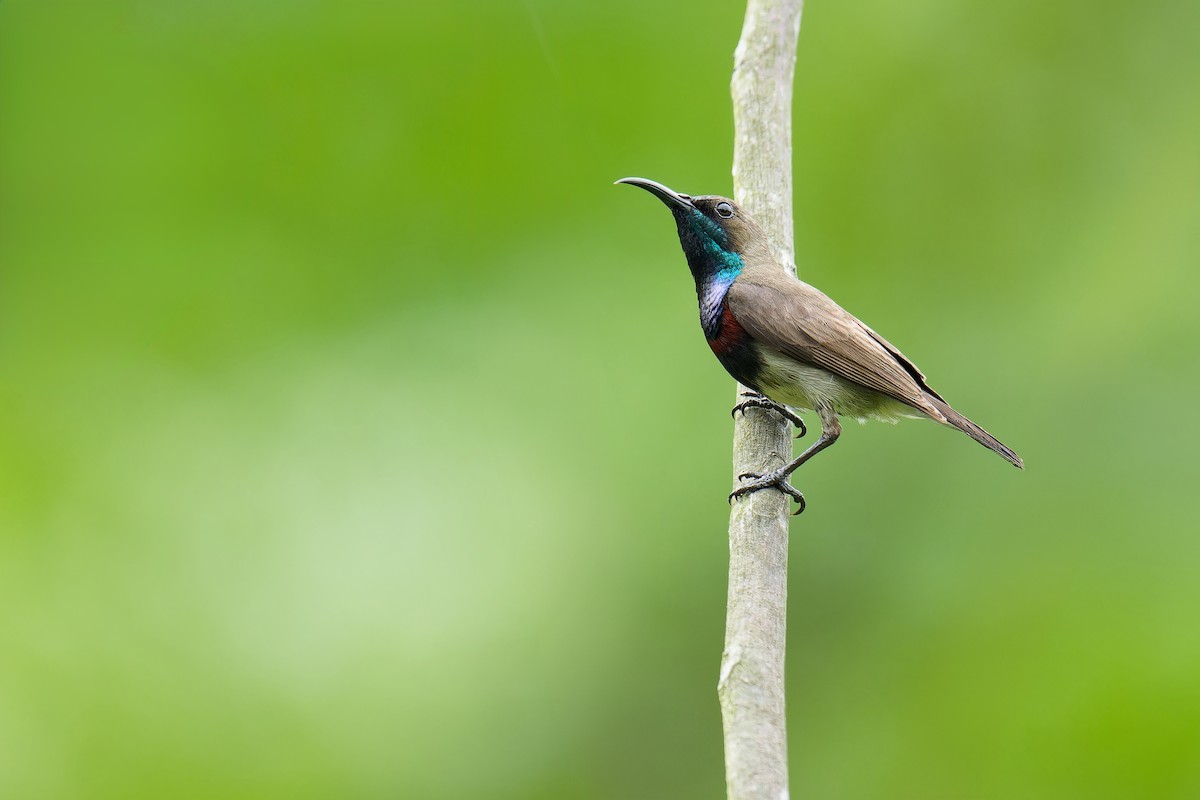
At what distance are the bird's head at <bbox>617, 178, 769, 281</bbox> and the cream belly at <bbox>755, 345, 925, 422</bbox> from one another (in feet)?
1.11

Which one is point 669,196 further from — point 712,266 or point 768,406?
point 768,406

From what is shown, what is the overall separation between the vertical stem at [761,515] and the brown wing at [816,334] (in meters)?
0.17

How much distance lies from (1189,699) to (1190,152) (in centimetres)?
234

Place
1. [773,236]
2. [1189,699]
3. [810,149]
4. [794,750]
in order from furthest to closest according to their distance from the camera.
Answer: [810,149] → [794,750] → [1189,699] → [773,236]

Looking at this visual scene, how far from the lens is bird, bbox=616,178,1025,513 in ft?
11.4

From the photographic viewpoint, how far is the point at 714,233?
3717 millimetres

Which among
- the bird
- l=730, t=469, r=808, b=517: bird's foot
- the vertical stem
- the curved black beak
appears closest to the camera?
the vertical stem

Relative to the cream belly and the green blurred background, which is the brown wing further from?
the green blurred background

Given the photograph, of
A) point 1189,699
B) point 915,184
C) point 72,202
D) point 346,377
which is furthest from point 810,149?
point 72,202

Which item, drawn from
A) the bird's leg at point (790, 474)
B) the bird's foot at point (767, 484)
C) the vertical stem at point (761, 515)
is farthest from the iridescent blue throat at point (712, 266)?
the bird's foot at point (767, 484)

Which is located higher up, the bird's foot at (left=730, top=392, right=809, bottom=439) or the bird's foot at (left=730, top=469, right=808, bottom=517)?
the bird's foot at (left=730, top=392, right=809, bottom=439)

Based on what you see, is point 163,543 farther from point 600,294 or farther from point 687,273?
point 687,273

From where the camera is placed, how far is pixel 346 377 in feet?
15.3

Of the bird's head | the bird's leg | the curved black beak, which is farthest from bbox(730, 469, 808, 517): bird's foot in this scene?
the curved black beak
